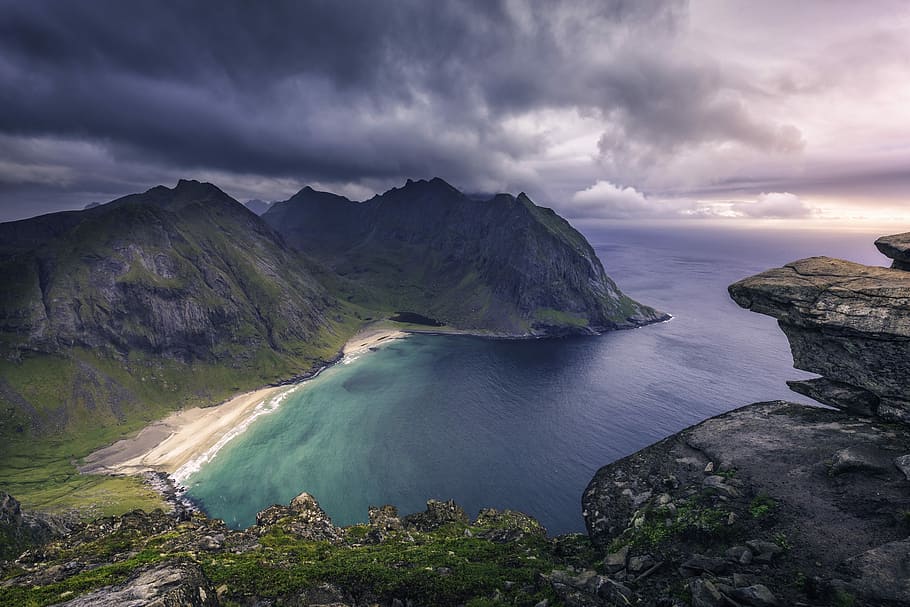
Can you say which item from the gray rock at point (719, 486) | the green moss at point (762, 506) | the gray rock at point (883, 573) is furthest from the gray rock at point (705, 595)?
the gray rock at point (719, 486)

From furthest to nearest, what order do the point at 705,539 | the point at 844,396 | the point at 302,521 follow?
the point at 302,521
the point at 844,396
the point at 705,539

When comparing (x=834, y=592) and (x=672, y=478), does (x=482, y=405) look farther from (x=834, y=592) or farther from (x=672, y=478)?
(x=834, y=592)

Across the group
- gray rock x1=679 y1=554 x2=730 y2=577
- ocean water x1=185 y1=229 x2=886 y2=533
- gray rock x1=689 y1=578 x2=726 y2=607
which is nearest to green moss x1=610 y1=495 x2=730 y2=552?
gray rock x1=679 y1=554 x2=730 y2=577

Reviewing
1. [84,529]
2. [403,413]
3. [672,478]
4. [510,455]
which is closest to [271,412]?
[403,413]

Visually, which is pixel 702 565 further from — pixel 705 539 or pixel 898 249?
pixel 898 249

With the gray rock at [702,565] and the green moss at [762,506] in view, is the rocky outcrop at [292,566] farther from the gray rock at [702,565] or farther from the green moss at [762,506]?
the green moss at [762,506]

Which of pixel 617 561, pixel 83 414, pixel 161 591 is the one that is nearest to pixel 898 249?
pixel 617 561

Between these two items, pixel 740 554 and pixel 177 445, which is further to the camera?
pixel 177 445
